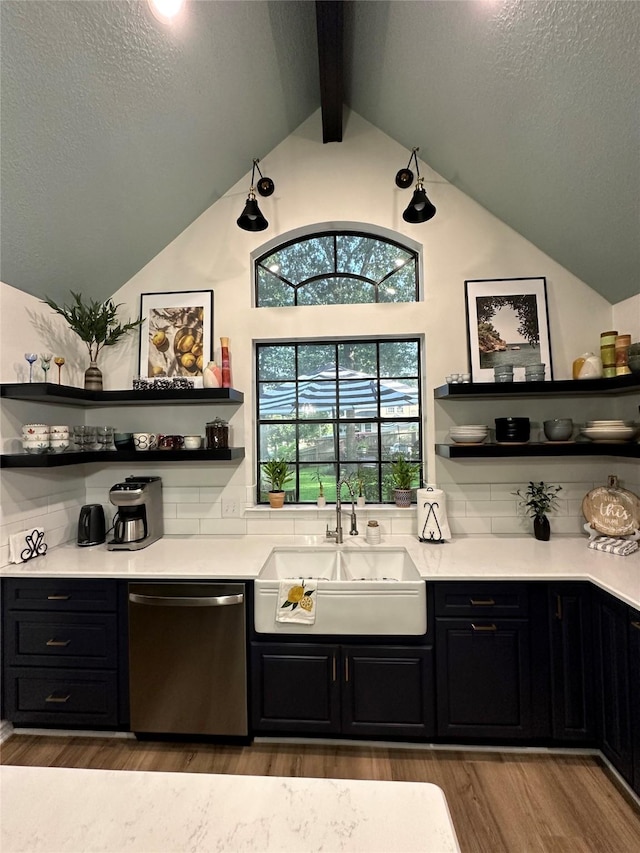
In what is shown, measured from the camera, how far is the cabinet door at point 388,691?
1.95 metres

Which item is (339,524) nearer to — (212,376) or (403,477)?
(403,477)

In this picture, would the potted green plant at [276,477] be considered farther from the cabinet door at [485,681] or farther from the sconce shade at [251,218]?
the sconce shade at [251,218]

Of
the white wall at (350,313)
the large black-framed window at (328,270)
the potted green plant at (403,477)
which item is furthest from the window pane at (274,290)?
the potted green plant at (403,477)

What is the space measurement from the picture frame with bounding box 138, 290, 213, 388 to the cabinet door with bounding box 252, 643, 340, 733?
1822 mm

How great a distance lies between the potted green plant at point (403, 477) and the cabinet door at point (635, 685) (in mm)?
1276

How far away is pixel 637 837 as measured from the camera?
1.55 metres

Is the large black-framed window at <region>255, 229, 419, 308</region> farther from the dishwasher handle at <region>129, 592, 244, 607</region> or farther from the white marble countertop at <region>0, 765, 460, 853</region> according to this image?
the white marble countertop at <region>0, 765, 460, 853</region>

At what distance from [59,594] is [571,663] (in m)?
2.65


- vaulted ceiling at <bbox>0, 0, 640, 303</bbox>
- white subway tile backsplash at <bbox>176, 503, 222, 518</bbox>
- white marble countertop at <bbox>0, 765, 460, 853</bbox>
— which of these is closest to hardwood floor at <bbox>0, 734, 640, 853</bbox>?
white subway tile backsplash at <bbox>176, 503, 222, 518</bbox>

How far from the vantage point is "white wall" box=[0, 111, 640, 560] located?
259 centimetres

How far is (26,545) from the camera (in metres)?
2.23

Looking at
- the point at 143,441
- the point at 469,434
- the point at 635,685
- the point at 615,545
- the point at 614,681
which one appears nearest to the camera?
the point at 635,685

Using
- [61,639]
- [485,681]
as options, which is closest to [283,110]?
[61,639]

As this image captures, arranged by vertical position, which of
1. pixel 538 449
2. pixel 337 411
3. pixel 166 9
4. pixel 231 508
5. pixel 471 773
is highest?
pixel 166 9
